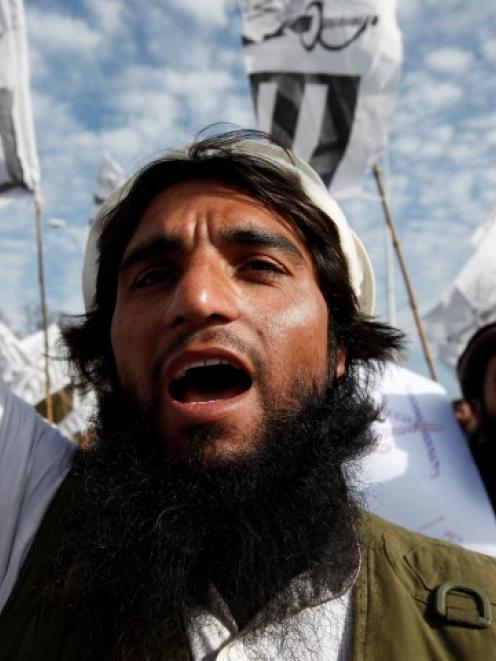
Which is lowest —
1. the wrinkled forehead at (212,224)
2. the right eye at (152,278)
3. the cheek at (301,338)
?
the cheek at (301,338)

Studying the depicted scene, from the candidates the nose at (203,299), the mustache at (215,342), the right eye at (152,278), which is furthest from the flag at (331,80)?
the mustache at (215,342)

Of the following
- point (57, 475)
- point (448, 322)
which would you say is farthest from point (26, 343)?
point (57, 475)

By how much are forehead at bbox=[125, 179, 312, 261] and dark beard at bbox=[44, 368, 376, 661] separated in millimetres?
497

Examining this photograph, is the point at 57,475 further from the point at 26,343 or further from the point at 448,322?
the point at 26,343

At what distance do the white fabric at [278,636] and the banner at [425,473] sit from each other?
71cm

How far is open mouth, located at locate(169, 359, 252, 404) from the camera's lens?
1514 mm

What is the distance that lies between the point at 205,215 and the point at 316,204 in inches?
16.4

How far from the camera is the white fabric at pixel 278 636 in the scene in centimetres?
125

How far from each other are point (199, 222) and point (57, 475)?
772 mm

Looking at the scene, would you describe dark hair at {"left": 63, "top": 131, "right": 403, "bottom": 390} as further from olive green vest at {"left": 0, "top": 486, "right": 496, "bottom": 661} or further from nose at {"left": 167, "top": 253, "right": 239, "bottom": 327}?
olive green vest at {"left": 0, "top": 486, "right": 496, "bottom": 661}

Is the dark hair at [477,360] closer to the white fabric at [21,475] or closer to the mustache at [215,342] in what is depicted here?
the mustache at [215,342]

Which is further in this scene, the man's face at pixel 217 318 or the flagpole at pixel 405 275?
the flagpole at pixel 405 275

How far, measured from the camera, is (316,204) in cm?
192

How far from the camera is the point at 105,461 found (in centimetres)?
155
